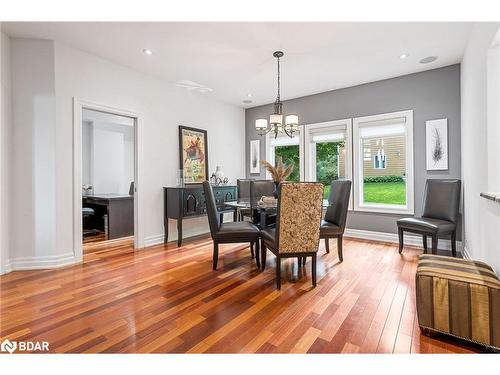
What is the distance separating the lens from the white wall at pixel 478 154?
6.99 feet

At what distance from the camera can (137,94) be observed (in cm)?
405

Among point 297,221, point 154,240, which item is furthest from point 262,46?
point 154,240

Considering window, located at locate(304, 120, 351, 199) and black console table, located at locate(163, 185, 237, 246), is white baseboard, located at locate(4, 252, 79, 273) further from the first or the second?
window, located at locate(304, 120, 351, 199)

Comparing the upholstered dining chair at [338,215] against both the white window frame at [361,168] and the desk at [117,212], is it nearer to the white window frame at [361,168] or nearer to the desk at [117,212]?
the white window frame at [361,168]

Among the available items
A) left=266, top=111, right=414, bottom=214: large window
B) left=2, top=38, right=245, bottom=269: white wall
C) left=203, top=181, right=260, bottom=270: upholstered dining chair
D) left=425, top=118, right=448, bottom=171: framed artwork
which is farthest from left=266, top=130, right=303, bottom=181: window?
left=2, top=38, right=245, bottom=269: white wall

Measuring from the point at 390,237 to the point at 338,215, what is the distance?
163 cm

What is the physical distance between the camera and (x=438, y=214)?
362 centimetres

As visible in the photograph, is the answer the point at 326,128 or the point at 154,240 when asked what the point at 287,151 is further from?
the point at 154,240

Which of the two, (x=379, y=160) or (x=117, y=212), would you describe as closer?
(x=379, y=160)

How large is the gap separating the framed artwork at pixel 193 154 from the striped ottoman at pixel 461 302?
3.89 metres

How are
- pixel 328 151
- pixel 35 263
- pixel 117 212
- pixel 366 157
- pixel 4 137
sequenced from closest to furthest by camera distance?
pixel 4 137 → pixel 35 263 → pixel 366 157 → pixel 117 212 → pixel 328 151
